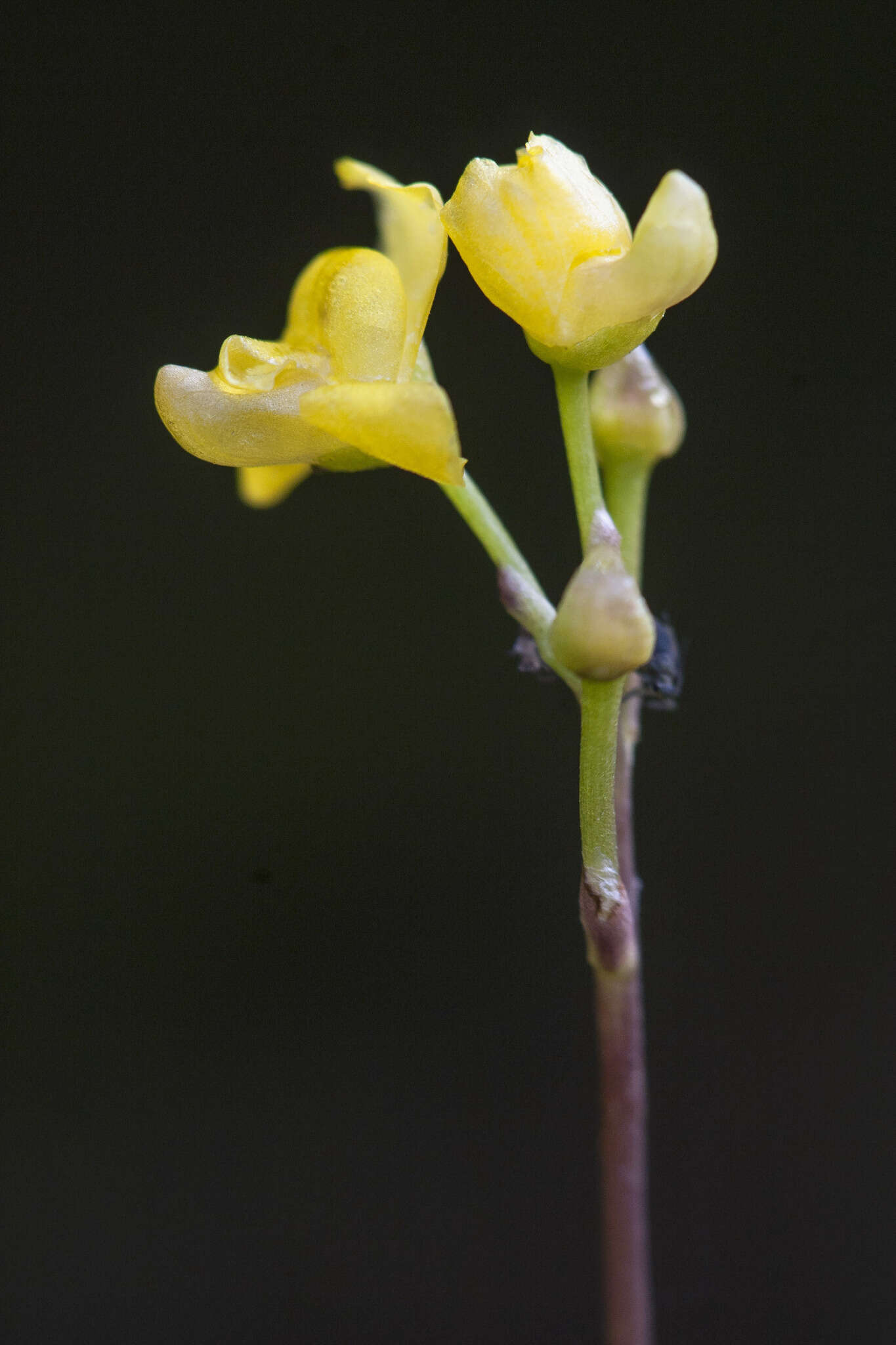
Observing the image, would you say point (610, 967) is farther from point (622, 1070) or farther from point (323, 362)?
point (323, 362)

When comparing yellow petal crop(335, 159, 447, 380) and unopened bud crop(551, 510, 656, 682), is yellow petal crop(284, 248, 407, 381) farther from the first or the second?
unopened bud crop(551, 510, 656, 682)

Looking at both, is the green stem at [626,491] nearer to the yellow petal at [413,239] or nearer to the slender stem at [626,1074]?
the slender stem at [626,1074]

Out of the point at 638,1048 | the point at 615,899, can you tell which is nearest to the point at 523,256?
the point at 615,899

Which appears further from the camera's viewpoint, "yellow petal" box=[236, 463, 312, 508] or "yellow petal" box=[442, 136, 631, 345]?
"yellow petal" box=[236, 463, 312, 508]

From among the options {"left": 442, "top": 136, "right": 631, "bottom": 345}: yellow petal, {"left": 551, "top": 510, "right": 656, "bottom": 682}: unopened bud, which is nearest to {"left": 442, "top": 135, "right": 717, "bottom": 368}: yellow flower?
{"left": 442, "top": 136, "right": 631, "bottom": 345}: yellow petal

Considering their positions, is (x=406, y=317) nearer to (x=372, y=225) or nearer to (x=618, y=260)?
(x=618, y=260)

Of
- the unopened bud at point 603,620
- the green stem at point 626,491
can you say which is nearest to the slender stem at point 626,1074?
the green stem at point 626,491

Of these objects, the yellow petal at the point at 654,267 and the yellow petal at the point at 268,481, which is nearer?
the yellow petal at the point at 654,267

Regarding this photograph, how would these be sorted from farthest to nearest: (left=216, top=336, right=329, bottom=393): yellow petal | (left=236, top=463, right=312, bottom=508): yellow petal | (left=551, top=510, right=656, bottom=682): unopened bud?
(left=236, top=463, right=312, bottom=508): yellow petal < (left=216, top=336, right=329, bottom=393): yellow petal < (left=551, top=510, right=656, bottom=682): unopened bud
